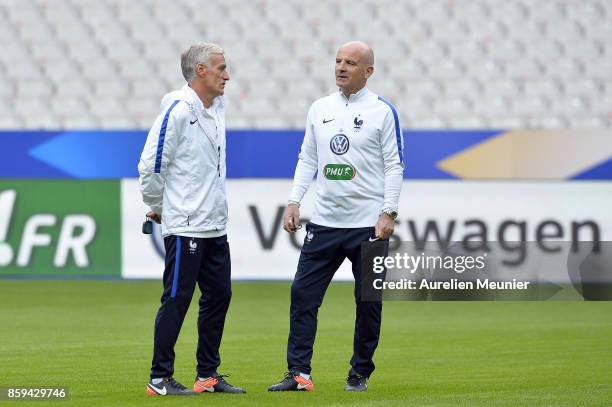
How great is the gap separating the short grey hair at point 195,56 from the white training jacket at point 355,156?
0.68 metres

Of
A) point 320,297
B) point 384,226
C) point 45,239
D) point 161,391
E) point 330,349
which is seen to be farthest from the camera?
point 45,239

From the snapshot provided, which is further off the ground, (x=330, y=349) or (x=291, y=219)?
(x=291, y=219)

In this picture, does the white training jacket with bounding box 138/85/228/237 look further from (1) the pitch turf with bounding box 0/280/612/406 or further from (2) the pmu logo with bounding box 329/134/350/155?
(1) the pitch turf with bounding box 0/280/612/406

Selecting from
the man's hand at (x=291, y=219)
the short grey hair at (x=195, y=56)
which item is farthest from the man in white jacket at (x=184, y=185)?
the man's hand at (x=291, y=219)

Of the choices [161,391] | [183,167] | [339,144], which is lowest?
[161,391]

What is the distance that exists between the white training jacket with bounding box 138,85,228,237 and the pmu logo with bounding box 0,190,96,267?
8.38 meters

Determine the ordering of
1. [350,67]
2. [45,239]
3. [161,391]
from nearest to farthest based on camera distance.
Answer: [161,391] < [350,67] < [45,239]

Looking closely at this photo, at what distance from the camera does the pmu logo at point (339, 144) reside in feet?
24.5

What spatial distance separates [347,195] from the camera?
7512 mm

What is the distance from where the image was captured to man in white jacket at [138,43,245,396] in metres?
7.20

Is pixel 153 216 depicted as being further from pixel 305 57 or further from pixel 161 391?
pixel 305 57

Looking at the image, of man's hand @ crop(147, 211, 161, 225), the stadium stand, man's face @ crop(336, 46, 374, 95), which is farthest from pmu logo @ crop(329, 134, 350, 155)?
the stadium stand

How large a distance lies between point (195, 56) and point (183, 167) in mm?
619

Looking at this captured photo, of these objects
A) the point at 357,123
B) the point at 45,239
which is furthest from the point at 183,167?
the point at 45,239
